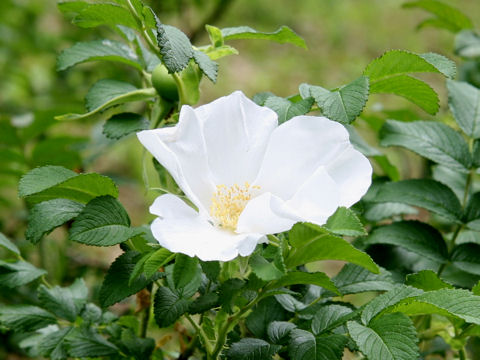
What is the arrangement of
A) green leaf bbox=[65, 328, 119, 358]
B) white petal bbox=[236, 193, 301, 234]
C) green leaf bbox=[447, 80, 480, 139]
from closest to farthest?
white petal bbox=[236, 193, 301, 234]
green leaf bbox=[65, 328, 119, 358]
green leaf bbox=[447, 80, 480, 139]

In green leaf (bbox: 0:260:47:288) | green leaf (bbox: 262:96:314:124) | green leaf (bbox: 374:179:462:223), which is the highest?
green leaf (bbox: 262:96:314:124)

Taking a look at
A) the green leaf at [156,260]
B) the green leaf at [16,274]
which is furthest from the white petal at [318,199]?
the green leaf at [16,274]

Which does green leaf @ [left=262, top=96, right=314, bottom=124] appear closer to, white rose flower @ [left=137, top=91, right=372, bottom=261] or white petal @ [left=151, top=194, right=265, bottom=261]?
white rose flower @ [left=137, top=91, right=372, bottom=261]

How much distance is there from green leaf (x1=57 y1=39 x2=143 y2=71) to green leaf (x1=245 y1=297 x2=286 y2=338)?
0.30m

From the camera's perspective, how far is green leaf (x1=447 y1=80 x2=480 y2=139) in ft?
2.55

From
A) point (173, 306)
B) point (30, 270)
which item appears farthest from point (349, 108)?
point (30, 270)

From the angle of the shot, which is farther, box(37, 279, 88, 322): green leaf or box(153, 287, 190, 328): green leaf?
box(37, 279, 88, 322): green leaf

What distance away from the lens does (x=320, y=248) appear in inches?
19.0

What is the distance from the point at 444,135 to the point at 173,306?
0.42 meters

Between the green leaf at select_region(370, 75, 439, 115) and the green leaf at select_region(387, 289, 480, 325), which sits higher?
the green leaf at select_region(370, 75, 439, 115)

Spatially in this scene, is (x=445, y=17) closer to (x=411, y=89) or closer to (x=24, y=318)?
(x=411, y=89)

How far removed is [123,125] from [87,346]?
25cm

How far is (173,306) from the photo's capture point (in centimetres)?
56

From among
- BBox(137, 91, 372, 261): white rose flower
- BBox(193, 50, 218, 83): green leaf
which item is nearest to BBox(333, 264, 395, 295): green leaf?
BBox(137, 91, 372, 261): white rose flower
